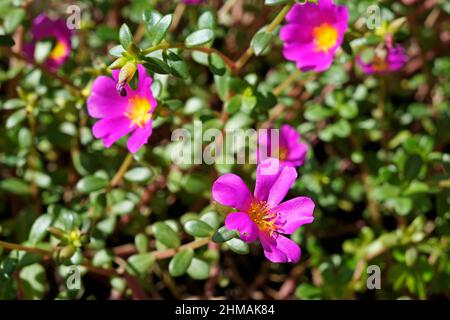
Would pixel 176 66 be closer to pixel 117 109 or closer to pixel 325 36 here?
pixel 117 109

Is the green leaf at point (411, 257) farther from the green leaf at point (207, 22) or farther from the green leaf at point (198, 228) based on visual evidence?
the green leaf at point (207, 22)

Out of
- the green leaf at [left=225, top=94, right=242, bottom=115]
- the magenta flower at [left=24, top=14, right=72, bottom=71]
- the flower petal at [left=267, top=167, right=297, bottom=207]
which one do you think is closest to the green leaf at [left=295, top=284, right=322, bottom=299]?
the flower petal at [left=267, top=167, right=297, bottom=207]

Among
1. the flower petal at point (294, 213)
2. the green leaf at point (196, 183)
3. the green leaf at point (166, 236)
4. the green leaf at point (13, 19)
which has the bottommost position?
the green leaf at point (166, 236)

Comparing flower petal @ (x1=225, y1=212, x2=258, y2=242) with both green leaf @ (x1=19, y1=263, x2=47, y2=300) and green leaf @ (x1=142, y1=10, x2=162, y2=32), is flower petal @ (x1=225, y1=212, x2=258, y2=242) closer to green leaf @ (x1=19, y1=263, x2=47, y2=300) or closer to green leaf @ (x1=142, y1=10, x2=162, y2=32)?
green leaf @ (x1=142, y1=10, x2=162, y2=32)

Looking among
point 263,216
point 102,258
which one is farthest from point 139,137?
point 102,258

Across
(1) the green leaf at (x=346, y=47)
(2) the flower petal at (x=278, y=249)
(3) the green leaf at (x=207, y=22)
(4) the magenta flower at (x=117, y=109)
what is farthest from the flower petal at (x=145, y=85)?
(1) the green leaf at (x=346, y=47)
